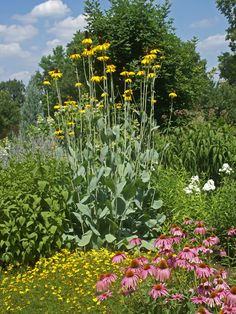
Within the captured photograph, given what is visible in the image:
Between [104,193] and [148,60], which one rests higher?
[148,60]

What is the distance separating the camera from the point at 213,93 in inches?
1251

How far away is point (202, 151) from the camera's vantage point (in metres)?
7.30

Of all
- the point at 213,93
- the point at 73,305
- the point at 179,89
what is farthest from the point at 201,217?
the point at 213,93

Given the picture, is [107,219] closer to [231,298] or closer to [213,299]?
[213,299]

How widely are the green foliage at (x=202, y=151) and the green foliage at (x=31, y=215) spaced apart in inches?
92.4

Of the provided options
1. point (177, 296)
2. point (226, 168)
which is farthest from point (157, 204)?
point (177, 296)

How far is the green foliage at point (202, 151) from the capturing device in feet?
23.7

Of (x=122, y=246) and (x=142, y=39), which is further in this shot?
(x=142, y=39)

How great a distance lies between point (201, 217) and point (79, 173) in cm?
137

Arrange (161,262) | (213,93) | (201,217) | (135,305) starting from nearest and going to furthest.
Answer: (161,262) < (135,305) < (201,217) < (213,93)

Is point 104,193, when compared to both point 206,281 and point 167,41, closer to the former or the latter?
point 206,281

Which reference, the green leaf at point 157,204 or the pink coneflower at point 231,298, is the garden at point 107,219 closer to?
the green leaf at point 157,204

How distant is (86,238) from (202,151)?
2737 mm

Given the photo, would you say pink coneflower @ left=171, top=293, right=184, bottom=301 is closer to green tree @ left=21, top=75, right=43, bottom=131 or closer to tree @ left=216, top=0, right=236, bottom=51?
green tree @ left=21, top=75, right=43, bottom=131
